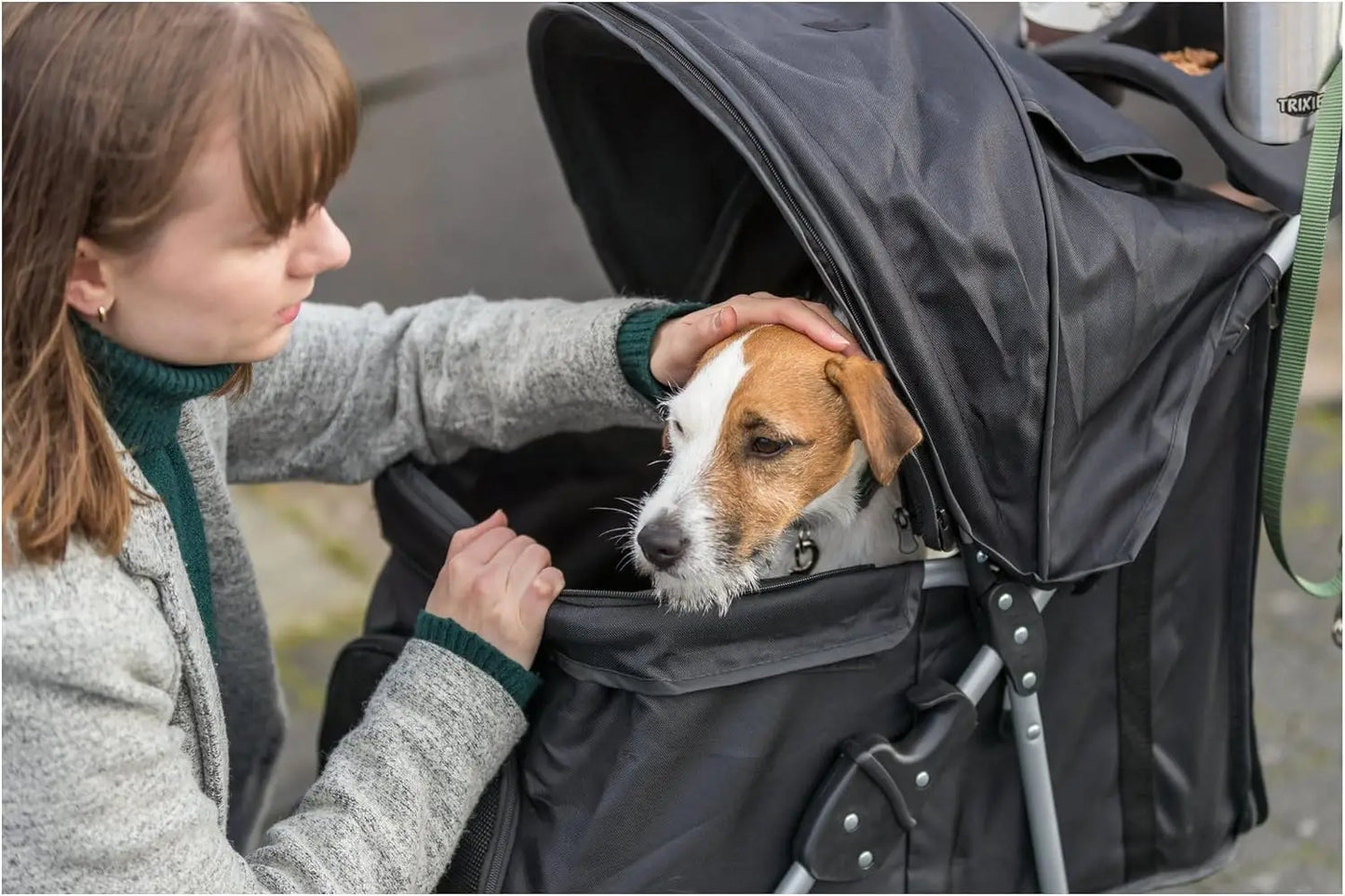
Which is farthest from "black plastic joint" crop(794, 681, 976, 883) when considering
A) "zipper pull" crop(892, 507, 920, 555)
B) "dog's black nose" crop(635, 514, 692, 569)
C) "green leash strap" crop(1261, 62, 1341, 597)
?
"green leash strap" crop(1261, 62, 1341, 597)

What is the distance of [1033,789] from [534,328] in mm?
803

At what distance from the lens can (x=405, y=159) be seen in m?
3.33

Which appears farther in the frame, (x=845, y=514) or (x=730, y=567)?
(x=845, y=514)

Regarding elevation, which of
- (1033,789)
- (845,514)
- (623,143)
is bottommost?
(1033,789)

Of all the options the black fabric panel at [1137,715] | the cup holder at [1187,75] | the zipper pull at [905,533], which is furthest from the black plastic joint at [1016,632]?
the cup holder at [1187,75]

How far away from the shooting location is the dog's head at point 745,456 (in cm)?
129

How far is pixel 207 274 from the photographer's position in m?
1.06

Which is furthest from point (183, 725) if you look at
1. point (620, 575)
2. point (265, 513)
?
point (265, 513)

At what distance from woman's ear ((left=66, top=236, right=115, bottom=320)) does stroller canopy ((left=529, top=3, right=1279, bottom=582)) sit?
0.54 meters

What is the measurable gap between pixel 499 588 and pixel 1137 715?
84 centimetres

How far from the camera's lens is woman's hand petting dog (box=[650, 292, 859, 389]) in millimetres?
1354

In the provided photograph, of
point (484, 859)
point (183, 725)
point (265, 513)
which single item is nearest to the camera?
point (183, 725)

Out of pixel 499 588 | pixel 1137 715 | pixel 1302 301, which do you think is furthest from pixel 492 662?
pixel 1302 301

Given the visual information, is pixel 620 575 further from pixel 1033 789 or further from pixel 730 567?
pixel 1033 789
